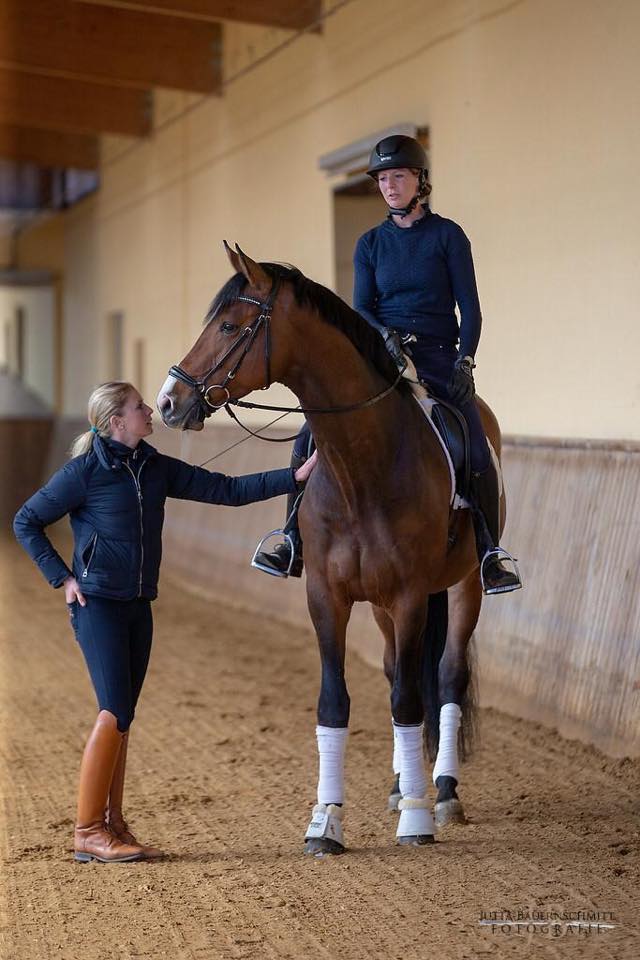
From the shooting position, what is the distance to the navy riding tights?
4.38m

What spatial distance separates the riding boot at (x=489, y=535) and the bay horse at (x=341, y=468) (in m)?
0.17

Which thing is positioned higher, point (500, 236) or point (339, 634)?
point (500, 236)

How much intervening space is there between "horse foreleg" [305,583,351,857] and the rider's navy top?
102 cm

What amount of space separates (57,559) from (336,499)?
3.05 ft

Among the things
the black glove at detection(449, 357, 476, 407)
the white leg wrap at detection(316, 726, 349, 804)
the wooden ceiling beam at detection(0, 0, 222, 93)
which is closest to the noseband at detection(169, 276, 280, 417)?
the black glove at detection(449, 357, 476, 407)

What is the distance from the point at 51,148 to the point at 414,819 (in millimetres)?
14447

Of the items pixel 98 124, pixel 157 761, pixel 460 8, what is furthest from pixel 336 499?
pixel 98 124

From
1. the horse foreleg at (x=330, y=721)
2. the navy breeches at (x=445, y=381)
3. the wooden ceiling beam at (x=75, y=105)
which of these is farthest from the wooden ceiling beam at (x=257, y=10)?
the horse foreleg at (x=330, y=721)

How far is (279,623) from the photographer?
9.34 meters

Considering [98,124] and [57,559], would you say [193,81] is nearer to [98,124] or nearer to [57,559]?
[98,124]

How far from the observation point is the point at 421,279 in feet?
A: 14.1

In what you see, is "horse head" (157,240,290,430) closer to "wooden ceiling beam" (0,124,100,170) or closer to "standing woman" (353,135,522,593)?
"standing woman" (353,135,522,593)

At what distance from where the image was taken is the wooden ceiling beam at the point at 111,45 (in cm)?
1126

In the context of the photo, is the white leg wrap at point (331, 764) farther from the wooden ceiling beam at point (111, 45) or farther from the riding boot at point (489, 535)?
the wooden ceiling beam at point (111, 45)
